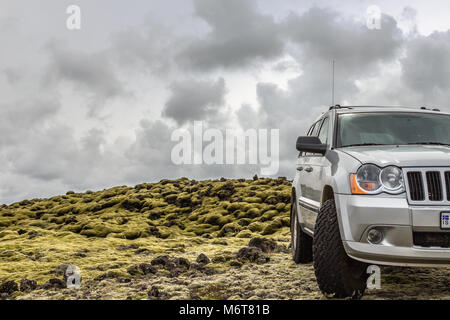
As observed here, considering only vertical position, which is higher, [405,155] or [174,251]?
[405,155]

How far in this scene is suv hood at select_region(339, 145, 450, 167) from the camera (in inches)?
147

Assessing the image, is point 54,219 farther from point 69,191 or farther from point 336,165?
point 336,165

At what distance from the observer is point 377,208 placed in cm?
364

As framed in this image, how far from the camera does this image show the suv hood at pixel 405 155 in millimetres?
3744

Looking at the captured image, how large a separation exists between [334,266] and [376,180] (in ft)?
2.79

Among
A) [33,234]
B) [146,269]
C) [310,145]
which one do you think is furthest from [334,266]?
[33,234]

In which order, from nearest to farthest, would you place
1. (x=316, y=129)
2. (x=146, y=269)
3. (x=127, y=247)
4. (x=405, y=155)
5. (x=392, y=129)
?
(x=405, y=155) < (x=392, y=129) < (x=146, y=269) < (x=316, y=129) < (x=127, y=247)

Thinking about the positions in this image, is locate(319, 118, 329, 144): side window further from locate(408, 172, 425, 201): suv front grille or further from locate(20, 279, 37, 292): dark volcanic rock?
locate(20, 279, 37, 292): dark volcanic rock

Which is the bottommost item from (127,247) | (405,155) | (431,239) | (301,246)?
(127,247)

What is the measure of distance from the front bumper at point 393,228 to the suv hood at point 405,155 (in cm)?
31

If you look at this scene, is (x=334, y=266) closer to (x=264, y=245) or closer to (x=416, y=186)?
(x=416, y=186)

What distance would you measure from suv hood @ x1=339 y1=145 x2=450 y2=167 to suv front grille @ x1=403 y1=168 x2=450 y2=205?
0.19ft

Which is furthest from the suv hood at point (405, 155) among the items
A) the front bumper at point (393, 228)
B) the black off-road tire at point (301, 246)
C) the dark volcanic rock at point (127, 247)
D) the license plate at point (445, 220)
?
the dark volcanic rock at point (127, 247)
